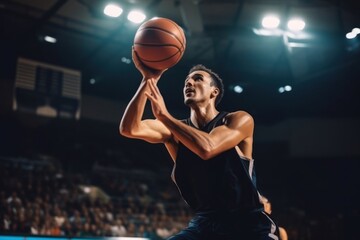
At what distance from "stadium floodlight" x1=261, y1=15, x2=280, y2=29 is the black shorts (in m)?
7.45

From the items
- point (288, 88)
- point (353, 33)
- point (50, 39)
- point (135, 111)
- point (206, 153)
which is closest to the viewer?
point (206, 153)

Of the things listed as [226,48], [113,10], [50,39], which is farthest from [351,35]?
[50,39]

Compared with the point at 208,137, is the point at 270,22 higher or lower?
higher

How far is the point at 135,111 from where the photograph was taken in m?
2.66

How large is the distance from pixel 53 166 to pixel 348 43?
777cm

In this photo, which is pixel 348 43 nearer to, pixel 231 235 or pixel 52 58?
pixel 52 58

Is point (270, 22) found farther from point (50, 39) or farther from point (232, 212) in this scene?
point (232, 212)

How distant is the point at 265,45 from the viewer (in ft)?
36.2

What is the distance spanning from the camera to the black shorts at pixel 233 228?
8.12 ft

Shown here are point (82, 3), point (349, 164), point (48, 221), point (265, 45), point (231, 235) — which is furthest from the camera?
point (349, 164)

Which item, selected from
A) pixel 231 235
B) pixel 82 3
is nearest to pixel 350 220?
pixel 82 3

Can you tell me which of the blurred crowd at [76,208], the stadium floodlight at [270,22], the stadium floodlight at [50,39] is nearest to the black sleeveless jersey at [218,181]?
the blurred crowd at [76,208]

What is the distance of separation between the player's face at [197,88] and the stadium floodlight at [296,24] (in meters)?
7.13

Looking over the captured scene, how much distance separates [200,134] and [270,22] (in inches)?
300
